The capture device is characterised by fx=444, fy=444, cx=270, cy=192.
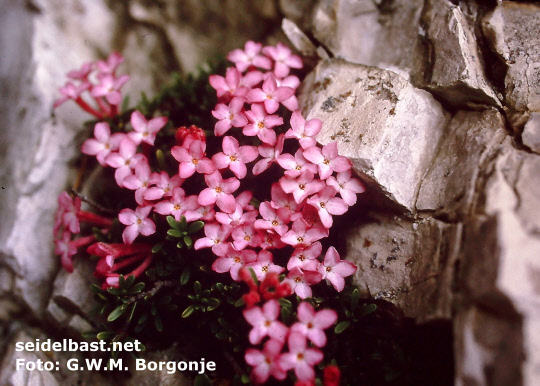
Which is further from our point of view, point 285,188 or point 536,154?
point 285,188

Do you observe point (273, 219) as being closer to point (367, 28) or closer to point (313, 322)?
point (313, 322)

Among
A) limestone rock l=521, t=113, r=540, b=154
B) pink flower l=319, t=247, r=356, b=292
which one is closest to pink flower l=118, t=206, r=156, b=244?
pink flower l=319, t=247, r=356, b=292

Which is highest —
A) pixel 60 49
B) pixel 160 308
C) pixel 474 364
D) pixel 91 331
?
pixel 60 49

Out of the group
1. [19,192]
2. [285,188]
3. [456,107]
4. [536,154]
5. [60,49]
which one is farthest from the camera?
[60,49]

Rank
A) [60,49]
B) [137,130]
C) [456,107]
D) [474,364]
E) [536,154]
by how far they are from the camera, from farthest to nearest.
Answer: [60,49], [137,130], [456,107], [536,154], [474,364]

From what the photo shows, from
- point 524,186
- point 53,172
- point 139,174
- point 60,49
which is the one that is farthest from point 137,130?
point 524,186

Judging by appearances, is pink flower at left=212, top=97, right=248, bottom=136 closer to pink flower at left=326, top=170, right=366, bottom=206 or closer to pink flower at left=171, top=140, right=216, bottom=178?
pink flower at left=171, top=140, right=216, bottom=178

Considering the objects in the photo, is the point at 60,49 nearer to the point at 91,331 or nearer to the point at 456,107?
the point at 91,331
